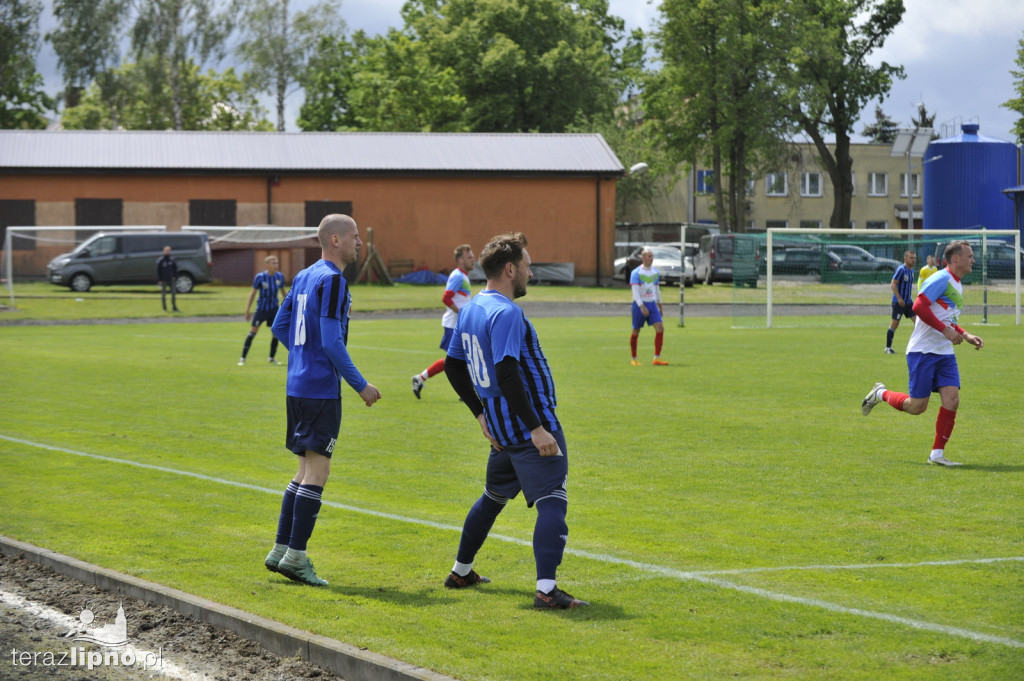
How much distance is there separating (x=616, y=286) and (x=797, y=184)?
33.6 metres

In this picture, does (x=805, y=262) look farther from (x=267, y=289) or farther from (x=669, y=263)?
(x=267, y=289)

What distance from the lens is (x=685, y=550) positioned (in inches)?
275

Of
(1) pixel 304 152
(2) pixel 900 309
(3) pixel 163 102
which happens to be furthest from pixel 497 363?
(3) pixel 163 102

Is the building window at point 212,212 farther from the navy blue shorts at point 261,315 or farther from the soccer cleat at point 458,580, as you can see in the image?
the soccer cleat at point 458,580

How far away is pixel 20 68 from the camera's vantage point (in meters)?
63.1

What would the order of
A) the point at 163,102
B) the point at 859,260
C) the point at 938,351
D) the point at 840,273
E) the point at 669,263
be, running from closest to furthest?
the point at 938,351
the point at 840,273
the point at 859,260
the point at 669,263
the point at 163,102

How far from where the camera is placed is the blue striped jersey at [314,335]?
622 centimetres

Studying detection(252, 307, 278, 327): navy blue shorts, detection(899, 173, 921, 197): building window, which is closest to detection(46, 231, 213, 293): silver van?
detection(252, 307, 278, 327): navy blue shorts

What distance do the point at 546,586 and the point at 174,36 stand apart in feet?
196

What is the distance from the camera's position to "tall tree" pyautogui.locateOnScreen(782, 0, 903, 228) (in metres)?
54.3

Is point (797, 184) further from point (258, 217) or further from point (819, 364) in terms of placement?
point (819, 364)

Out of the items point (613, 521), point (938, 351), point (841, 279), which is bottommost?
point (613, 521)

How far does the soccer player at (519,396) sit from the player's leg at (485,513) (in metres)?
0.04

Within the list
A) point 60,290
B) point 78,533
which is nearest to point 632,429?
point 78,533
